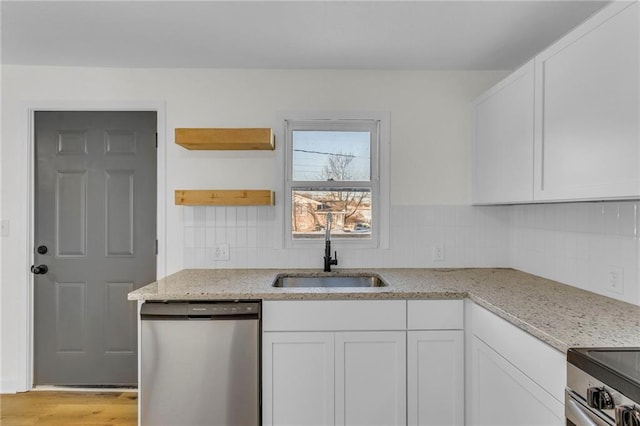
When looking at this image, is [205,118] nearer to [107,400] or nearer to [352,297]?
[352,297]

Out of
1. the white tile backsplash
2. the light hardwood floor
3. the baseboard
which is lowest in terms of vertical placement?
A: the light hardwood floor

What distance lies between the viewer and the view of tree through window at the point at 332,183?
268 centimetres

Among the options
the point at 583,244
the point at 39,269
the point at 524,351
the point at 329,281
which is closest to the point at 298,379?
the point at 329,281

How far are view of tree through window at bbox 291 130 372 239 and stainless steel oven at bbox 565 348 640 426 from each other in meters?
1.68

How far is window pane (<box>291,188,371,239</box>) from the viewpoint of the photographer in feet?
8.81

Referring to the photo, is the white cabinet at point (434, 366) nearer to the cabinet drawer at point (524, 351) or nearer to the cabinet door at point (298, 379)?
the cabinet drawer at point (524, 351)

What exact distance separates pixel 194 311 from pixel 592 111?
6.51 ft

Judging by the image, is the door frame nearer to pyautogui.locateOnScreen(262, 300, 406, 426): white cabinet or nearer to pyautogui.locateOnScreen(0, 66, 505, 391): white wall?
pyautogui.locateOnScreen(0, 66, 505, 391): white wall

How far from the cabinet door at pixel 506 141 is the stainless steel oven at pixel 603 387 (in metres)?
1.00

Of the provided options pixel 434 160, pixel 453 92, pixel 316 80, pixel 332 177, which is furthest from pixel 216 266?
pixel 453 92

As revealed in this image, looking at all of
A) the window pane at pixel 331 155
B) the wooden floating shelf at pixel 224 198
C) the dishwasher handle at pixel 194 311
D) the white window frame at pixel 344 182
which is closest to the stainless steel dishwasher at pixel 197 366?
the dishwasher handle at pixel 194 311

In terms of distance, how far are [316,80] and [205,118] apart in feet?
2.75

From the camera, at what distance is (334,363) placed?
Result: 1928mm

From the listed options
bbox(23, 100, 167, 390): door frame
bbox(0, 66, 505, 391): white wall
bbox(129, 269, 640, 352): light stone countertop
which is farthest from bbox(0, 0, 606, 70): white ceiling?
bbox(129, 269, 640, 352): light stone countertop
